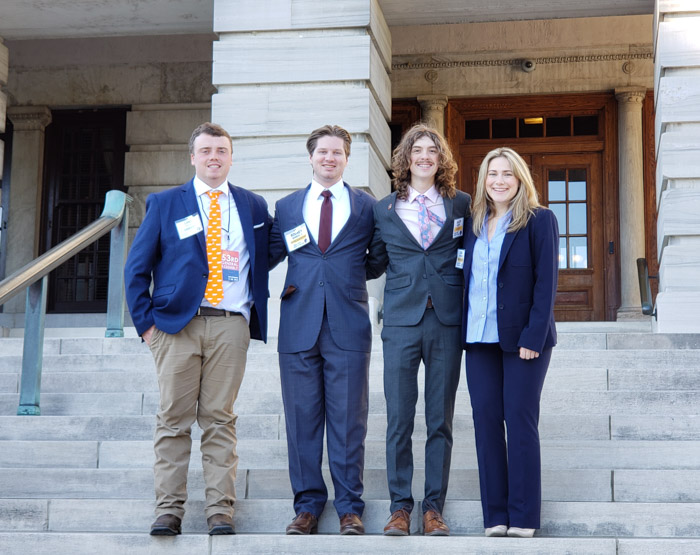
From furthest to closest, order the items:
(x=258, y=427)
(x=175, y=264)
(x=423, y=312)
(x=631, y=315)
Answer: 1. (x=631, y=315)
2. (x=258, y=427)
3. (x=175, y=264)
4. (x=423, y=312)

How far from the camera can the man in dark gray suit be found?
4.46m

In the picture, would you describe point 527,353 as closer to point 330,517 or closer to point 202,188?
point 330,517

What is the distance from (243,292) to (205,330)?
0.27 metres

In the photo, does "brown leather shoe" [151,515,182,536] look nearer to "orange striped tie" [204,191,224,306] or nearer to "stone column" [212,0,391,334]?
"orange striped tie" [204,191,224,306]

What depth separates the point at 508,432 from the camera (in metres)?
4.39

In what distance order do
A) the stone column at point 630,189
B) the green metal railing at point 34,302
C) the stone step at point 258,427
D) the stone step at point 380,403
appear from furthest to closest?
the stone column at point 630,189
the green metal railing at point 34,302
the stone step at point 380,403
the stone step at point 258,427

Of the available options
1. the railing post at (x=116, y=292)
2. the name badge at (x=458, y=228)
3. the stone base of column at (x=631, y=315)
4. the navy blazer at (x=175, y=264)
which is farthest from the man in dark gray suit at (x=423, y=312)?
the stone base of column at (x=631, y=315)

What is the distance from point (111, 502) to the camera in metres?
4.76

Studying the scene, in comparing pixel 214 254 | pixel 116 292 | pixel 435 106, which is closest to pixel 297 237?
pixel 214 254

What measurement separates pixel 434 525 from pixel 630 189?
25.6 ft

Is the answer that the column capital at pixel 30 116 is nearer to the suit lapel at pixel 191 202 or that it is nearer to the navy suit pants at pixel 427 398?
the suit lapel at pixel 191 202

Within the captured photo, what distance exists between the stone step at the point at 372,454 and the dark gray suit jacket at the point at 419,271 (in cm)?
92

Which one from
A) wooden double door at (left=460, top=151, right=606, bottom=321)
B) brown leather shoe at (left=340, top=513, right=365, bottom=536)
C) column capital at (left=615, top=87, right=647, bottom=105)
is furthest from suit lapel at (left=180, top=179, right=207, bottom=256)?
column capital at (left=615, top=87, right=647, bottom=105)

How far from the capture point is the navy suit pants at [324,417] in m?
4.54
